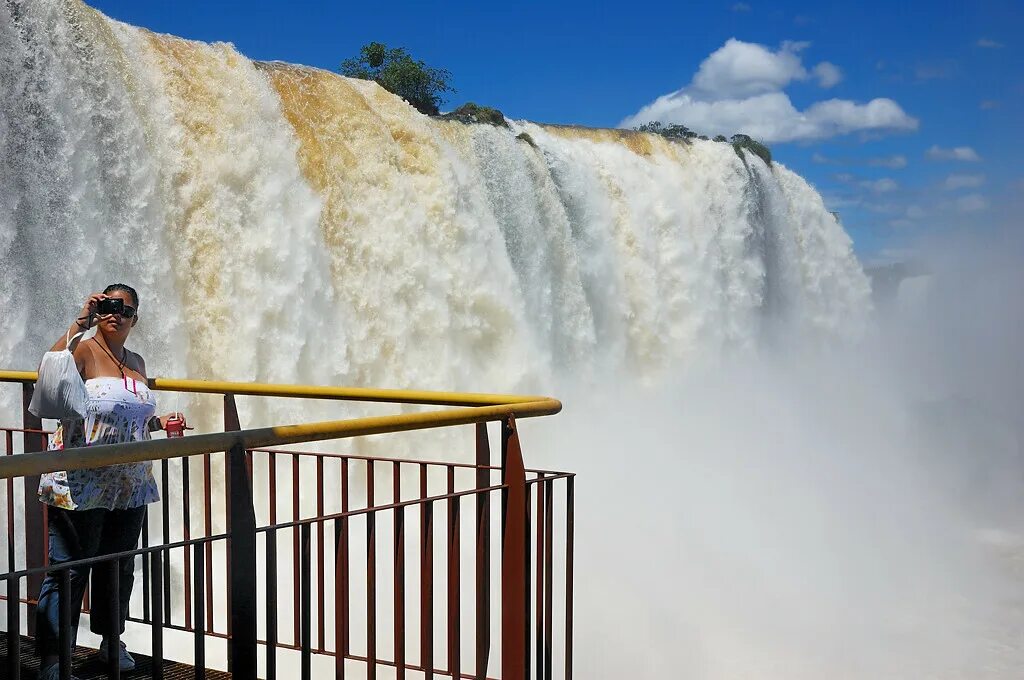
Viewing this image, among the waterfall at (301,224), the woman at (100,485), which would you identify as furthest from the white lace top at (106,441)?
the waterfall at (301,224)

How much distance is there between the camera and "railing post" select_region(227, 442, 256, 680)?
2.37 m

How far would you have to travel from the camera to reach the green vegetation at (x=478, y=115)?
1622 cm

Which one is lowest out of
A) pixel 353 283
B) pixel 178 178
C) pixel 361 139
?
pixel 353 283

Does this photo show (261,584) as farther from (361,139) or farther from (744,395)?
(744,395)

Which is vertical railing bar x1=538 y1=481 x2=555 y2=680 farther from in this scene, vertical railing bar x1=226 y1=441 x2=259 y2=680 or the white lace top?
the white lace top

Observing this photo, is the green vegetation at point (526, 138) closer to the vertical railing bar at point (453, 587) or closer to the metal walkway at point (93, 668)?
the metal walkway at point (93, 668)

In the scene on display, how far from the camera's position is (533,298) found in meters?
16.1

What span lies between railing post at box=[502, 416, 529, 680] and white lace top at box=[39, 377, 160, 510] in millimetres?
1185

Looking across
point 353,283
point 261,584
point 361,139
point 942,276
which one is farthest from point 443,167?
point 942,276

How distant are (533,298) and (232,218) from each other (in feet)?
20.2

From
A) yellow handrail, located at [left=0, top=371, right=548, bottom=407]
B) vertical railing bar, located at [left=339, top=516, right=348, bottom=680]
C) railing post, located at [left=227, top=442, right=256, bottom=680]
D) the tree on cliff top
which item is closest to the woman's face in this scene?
yellow handrail, located at [left=0, top=371, right=548, bottom=407]

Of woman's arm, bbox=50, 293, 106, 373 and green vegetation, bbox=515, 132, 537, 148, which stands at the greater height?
green vegetation, bbox=515, 132, 537, 148

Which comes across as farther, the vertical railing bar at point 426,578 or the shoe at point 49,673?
the shoe at point 49,673

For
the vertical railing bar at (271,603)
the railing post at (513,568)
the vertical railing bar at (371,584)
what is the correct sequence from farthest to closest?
the railing post at (513,568) → the vertical railing bar at (371,584) → the vertical railing bar at (271,603)
